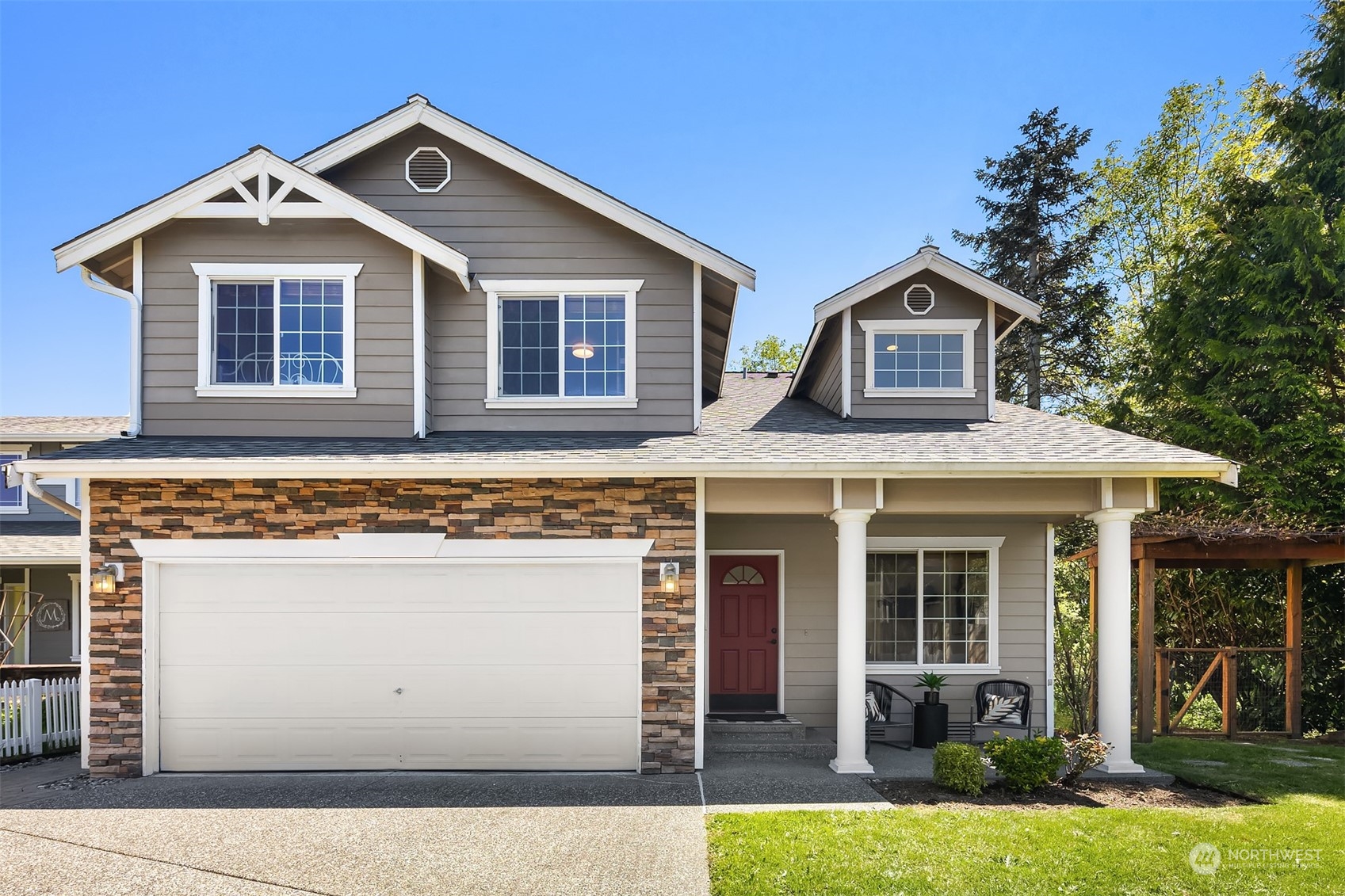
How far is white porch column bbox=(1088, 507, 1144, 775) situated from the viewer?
858 centimetres

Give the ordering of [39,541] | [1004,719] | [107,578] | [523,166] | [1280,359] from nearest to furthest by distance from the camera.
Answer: [107,578]
[523,166]
[1004,719]
[1280,359]
[39,541]

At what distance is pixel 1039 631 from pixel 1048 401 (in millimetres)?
11929

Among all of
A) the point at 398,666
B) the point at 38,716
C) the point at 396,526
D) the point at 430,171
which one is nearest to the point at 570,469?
the point at 396,526

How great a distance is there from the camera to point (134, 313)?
929cm

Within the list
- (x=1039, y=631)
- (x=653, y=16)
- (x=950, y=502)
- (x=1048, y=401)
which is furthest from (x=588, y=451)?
(x=1048, y=401)

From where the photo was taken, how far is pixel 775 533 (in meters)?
11.0

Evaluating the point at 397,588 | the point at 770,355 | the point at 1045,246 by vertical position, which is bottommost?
the point at 397,588

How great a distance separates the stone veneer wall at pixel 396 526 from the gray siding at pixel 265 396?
942 mm

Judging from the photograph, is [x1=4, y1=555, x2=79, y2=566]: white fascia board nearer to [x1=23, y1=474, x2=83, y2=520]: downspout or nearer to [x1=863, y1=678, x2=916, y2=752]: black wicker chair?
[x1=23, y1=474, x2=83, y2=520]: downspout

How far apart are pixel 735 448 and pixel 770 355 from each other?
25447mm

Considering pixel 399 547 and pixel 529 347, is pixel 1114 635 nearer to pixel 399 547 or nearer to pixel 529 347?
pixel 529 347

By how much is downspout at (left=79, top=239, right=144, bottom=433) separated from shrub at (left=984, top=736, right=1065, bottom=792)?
30.0 ft

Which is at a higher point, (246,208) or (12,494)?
(246,208)

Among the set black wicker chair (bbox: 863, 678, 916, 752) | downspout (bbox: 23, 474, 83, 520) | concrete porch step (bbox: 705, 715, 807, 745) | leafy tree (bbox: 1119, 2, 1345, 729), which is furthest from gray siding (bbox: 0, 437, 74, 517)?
leafy tree (bbox: 1119, 2, 1345, 729)
